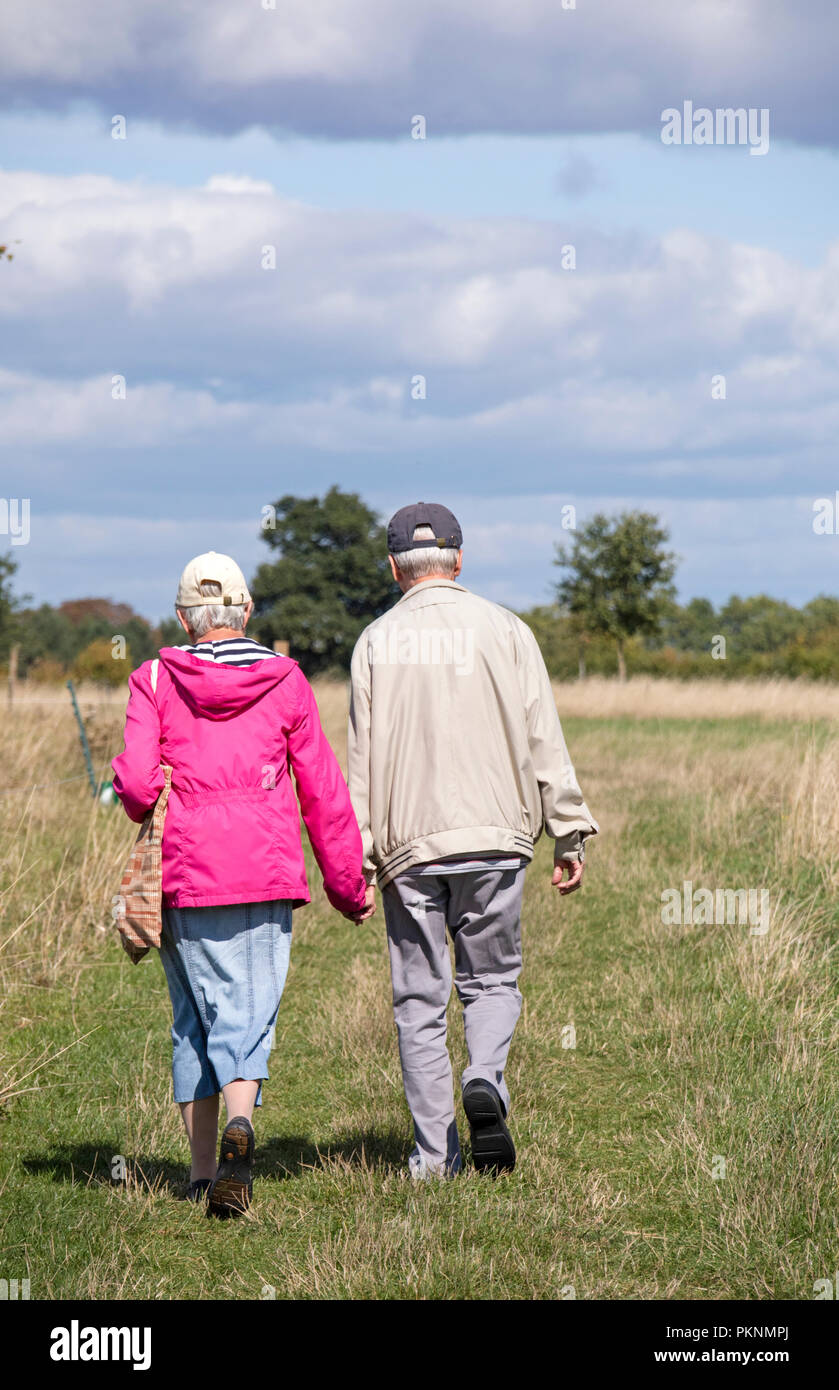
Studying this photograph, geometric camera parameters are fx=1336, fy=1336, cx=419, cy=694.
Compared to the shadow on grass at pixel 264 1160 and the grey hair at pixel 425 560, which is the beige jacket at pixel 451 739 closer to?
the grey hair at pixel 425 560

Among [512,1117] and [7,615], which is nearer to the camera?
[512,1117]

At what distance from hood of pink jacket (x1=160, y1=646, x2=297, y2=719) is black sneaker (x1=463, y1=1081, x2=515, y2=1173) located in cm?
141

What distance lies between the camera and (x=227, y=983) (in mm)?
4180

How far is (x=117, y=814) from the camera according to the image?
10.9m

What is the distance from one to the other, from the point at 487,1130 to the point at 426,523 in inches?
79.3

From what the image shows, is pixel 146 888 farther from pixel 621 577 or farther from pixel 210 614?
pixel 621 577

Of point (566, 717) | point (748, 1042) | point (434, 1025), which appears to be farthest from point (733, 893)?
point (566, 717)

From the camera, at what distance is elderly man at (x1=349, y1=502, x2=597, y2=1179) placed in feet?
14.3

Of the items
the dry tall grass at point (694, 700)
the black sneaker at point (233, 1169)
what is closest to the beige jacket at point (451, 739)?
the black sneaker at point (233, 1169)

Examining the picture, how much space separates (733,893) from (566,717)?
2447 centimetres

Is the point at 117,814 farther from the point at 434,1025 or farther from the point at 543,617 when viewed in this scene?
the point at 543,617

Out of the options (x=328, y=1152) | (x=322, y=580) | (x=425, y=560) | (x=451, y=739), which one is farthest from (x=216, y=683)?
(x=322, y=580)

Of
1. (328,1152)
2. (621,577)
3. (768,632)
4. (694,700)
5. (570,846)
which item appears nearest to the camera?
(570,846)

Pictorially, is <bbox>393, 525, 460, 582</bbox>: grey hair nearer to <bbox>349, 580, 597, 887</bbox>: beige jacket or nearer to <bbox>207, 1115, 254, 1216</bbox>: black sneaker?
<bbox>349, 580, 597, 887</bbox>: beige jacket
